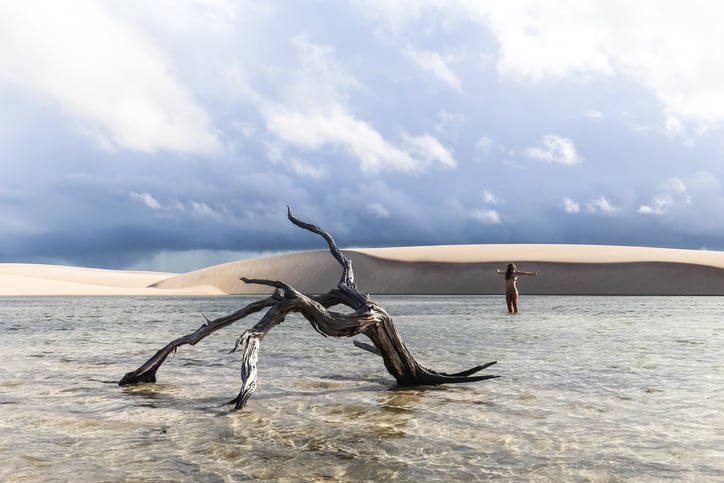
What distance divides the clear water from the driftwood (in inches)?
12.2

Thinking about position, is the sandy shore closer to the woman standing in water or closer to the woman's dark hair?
the woman standing in water

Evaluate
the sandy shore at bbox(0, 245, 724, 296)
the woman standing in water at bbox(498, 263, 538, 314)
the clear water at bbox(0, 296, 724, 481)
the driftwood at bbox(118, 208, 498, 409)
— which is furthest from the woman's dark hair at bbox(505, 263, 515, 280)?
the sandy shore at bbox(0, 245, 724, 296)

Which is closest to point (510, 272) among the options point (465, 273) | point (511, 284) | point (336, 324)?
point (511, 284)

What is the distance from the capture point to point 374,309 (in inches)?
343

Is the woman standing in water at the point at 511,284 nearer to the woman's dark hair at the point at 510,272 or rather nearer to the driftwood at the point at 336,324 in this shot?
the woman's dark hair at the point at 510,272

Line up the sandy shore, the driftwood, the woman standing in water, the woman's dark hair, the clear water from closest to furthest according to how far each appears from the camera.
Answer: the clear water < the driftwood < the woman's dark hair < the woman standing in water < the sandy shore

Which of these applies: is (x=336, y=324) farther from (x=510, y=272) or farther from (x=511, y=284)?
(x=511, y=284)

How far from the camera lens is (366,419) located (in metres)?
6.73

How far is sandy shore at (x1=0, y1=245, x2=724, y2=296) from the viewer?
69.2m

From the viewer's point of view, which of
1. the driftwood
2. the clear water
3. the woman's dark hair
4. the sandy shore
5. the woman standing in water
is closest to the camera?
the clear water

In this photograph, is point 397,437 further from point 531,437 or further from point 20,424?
point 20,424

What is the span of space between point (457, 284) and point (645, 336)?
6175cm

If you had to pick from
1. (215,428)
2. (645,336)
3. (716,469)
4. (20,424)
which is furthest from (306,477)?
(645,336)

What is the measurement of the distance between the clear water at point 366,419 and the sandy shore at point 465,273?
60618mm
